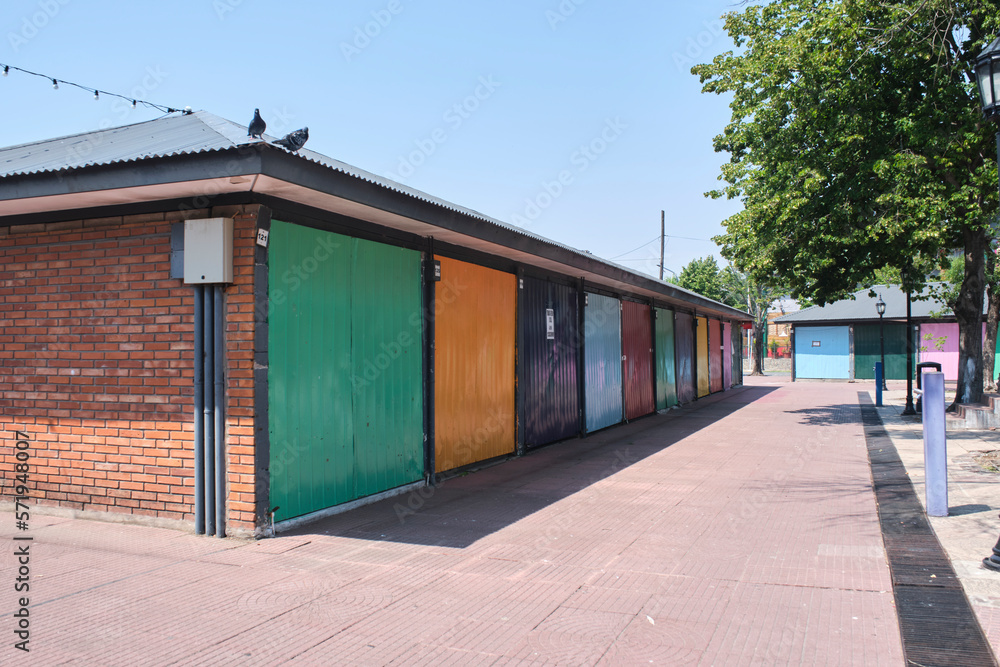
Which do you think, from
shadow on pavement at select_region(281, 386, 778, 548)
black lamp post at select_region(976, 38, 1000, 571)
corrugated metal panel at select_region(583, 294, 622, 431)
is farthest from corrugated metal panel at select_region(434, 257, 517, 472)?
black lamp post at select_region(976, 38, 1000, 571)

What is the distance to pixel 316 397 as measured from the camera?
6.57 meters

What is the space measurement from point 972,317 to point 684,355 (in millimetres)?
8113

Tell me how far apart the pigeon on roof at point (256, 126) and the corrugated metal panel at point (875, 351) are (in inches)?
1368

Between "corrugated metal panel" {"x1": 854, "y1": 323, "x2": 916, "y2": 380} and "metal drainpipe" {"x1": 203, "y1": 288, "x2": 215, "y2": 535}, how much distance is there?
34410 mm

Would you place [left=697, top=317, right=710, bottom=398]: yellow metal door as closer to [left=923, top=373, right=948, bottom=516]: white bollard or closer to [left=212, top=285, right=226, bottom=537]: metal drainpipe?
[left=923, top=373, right=948, bottom=516]: white bollard

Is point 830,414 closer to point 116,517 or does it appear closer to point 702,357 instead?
point 702,357

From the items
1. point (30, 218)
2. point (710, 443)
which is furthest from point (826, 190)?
point (30, 218)

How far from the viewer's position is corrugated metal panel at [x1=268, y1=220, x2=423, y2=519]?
620 centimetres

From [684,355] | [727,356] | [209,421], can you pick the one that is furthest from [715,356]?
[209,421]

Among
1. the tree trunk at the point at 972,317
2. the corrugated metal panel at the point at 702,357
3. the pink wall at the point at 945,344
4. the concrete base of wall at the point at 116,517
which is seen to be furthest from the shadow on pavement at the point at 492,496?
the pink wall at the point at 945,344

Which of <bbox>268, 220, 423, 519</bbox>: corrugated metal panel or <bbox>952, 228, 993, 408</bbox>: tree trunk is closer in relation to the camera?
<bbox>268, 220, 423, 519</bbox>: corrugated metal panel

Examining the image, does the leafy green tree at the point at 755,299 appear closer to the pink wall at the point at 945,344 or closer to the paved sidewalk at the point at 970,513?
the pink wall at the point at 945,344

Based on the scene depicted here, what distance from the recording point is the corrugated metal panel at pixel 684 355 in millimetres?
20875

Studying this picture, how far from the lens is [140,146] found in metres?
6.63
